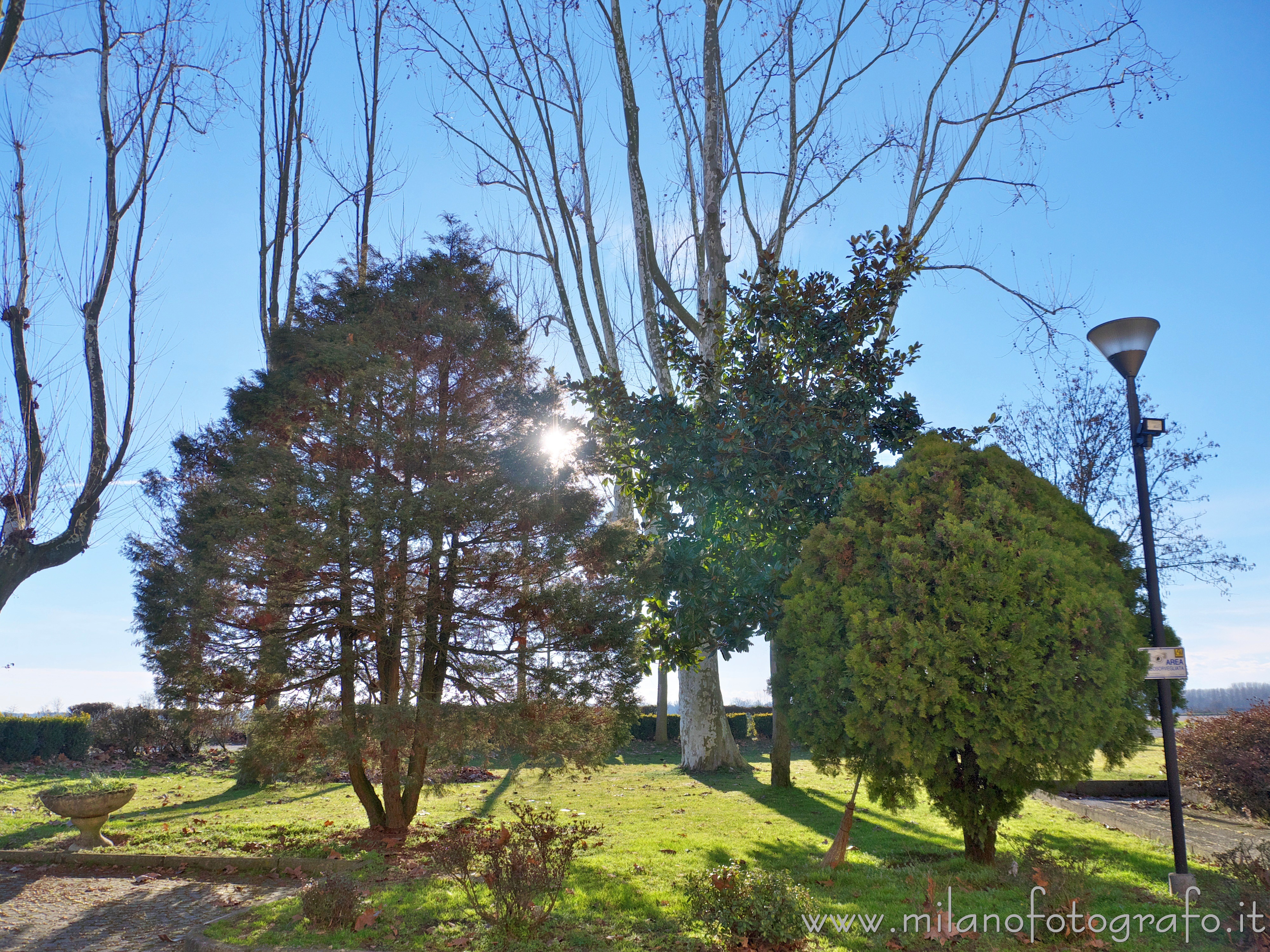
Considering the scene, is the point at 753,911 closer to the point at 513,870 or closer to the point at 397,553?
the point at 513,870

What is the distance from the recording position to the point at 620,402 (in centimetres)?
920

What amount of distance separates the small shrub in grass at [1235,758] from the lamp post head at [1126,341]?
5758 mm

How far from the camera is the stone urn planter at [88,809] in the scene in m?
8.12

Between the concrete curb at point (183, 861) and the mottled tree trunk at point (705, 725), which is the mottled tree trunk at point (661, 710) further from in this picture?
the concrete curb at point (183, 861)

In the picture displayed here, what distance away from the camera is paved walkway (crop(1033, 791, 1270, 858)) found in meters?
7.52

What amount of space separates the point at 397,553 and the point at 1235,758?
1034cm

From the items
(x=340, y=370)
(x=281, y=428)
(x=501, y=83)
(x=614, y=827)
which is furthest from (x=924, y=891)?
(x=501, y=83)

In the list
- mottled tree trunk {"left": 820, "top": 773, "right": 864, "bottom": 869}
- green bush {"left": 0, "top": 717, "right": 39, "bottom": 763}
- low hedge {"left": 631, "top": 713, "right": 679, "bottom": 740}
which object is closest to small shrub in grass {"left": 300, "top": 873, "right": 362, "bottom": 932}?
mottled tree trunk {"left": 820, "top": 773, "right": 864, "bottom": 869}

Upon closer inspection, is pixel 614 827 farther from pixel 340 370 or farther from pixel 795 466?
pixel 340 370

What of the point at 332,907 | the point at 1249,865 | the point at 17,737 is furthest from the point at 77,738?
the point at 1249,865

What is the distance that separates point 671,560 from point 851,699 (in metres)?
2.98

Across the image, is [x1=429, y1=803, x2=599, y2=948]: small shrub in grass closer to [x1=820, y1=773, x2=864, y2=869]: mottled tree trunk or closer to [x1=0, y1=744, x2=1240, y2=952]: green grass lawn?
[x1=0, y1=744, x2=1240, y2=952]: green grass lawn

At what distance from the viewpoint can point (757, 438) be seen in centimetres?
845

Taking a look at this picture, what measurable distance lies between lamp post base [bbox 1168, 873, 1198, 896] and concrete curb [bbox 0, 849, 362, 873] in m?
6.73
